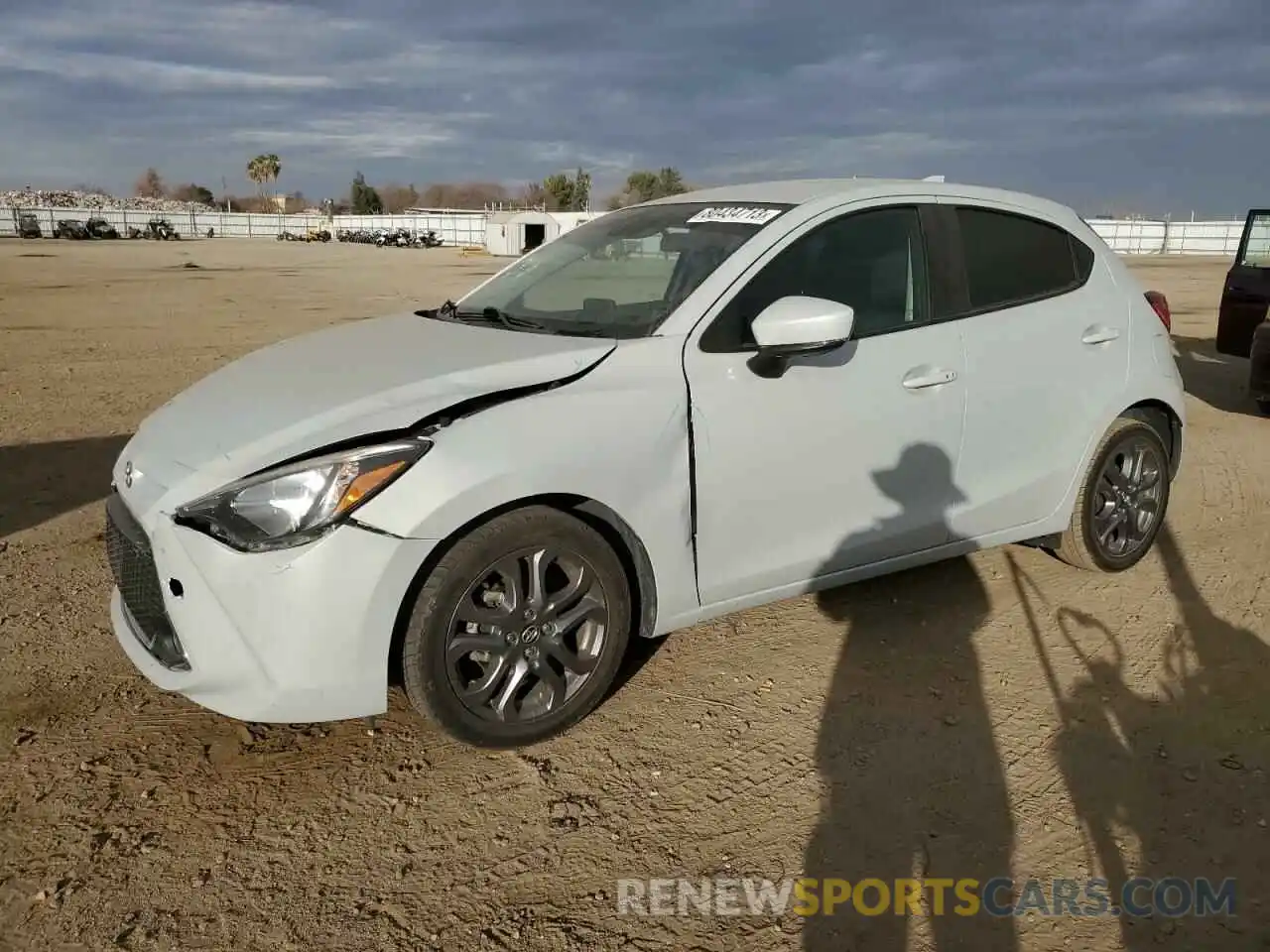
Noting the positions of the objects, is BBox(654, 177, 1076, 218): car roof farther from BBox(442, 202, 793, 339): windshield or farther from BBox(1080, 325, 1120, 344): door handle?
BBox(1080, 325, 1120, 344): door handle

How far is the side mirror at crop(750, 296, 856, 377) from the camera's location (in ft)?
10.5

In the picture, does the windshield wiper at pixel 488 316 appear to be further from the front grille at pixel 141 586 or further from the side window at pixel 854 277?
the front grille at pixel 141 586

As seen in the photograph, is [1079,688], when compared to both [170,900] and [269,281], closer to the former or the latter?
[170,900]

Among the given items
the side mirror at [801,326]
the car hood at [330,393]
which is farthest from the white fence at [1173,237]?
the car hood at [330,393]

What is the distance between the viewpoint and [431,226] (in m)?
79.9

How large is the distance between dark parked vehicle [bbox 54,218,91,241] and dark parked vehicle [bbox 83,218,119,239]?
13.9 inches

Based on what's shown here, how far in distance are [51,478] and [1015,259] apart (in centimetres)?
571

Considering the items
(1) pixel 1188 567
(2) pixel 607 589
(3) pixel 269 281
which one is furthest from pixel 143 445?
(3) pixel 269 281

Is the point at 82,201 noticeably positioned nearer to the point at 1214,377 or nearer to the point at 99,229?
the point at 99,229

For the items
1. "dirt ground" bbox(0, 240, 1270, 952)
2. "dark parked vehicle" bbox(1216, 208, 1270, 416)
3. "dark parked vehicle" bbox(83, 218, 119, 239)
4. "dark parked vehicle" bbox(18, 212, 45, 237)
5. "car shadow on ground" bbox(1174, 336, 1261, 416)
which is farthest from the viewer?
"dark parked vehicle" bbox(83, 218, 119, 239)

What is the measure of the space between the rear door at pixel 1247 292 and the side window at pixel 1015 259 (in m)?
6.30

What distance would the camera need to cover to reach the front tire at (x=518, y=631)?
287cm

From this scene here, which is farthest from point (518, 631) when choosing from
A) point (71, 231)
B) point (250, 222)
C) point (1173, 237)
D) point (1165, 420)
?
point (250, 222)

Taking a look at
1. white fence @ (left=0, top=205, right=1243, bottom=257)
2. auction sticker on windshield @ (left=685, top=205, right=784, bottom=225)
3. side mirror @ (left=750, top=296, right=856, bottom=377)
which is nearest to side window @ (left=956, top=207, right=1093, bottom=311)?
auction sticker on windshield @ (left=685, top=205, right=784, bottom=225)
